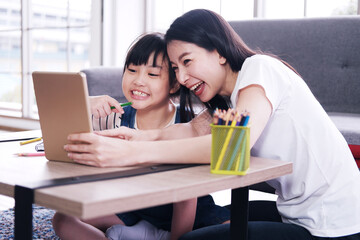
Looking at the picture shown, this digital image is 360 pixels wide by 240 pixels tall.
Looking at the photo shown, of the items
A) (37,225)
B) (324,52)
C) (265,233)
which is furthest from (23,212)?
(324,52)

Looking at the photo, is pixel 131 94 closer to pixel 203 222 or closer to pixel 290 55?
pixel 203 222

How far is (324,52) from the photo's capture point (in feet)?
7.92

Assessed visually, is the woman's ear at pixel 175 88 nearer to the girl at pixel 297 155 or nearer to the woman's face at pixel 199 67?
the woman's face at pixel 199 67

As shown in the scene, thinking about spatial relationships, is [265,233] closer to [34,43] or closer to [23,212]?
[23,212]

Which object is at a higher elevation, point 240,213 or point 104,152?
point 104,152

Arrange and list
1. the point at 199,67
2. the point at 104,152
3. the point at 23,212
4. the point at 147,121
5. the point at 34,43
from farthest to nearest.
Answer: the point at 34,43
the point at 147,121
the point at 199,67
the point at 104,152
the point at 23,212

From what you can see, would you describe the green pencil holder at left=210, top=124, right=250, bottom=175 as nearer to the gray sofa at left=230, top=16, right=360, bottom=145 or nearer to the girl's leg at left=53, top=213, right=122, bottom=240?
the girl's leg at left=53, top=213, right=122, bottom=240

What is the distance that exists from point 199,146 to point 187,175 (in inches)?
4.9

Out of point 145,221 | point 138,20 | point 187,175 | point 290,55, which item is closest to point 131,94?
point 145,221

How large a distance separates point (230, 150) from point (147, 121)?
83 cm

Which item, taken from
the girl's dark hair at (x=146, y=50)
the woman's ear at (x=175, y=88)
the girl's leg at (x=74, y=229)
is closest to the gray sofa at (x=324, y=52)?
the woman's ear at (x=175, y=88)

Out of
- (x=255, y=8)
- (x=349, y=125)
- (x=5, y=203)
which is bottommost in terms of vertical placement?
(x=5, y=203)

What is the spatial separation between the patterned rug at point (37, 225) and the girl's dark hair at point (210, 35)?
1016 mm

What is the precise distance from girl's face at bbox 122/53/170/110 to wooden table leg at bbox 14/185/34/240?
2.74ft
